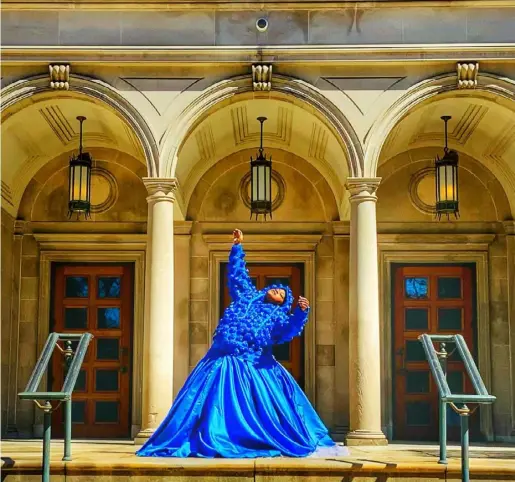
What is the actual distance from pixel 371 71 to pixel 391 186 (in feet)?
10.3

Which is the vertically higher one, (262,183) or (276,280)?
(262,183)

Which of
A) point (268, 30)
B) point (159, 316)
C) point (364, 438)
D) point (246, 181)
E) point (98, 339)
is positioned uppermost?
point (268, 30)

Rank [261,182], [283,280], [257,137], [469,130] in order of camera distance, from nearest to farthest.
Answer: [261,182]
[469,130]
[257,137]
[283,280]

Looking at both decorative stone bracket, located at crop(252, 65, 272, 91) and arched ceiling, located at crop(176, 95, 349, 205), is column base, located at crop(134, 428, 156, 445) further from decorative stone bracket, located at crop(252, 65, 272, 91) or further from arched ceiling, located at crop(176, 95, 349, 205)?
decorative stone bracket, located at crop(252, 65, 272, 91)

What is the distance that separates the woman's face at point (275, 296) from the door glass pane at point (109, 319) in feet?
18.0

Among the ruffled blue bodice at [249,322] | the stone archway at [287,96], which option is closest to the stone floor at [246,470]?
the ruffled blue bodice at [249,322]

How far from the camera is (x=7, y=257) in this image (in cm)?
1501

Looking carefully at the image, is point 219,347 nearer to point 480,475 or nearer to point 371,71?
point 480,475

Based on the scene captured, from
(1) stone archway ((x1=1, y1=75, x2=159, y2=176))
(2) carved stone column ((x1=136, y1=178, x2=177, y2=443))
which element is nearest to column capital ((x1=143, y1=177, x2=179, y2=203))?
(2) carved stone column ((x1=136, y1=178, x2=177, y2=443))

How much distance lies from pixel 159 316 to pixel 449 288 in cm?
505

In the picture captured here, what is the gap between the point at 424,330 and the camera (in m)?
15.2

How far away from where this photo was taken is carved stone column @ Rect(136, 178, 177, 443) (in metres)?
12.2

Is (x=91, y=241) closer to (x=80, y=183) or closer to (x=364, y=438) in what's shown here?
(x=80, y=183)

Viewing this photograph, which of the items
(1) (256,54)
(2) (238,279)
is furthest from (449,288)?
(2) (238,279)
